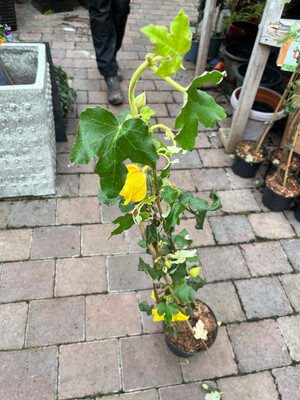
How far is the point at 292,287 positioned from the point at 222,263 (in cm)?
48

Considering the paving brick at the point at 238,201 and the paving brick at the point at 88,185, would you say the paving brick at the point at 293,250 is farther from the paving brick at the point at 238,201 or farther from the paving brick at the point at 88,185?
the paving brick at the point at 88,185

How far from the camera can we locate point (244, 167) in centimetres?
273

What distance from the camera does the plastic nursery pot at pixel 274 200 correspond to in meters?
2.46

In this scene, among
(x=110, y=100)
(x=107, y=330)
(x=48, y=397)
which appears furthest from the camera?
(x=110, y=100)

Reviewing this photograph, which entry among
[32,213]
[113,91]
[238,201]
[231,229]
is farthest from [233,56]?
[32,213]

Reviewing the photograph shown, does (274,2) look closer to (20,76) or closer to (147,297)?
(20,76)

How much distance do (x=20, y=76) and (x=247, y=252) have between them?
2121 millimetres

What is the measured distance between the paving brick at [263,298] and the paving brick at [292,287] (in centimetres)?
3

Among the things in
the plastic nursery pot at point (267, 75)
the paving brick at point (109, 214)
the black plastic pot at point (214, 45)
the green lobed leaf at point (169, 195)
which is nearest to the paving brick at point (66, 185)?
the paving brick at point (109, 214)

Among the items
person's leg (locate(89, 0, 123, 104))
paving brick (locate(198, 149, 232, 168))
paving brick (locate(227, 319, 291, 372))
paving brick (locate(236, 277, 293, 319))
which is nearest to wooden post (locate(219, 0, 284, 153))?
paving brick (locate(198, 149, 232, 168))

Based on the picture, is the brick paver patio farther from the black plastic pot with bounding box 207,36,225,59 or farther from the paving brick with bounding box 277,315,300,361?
the black plastic pot with bounding box 207,36,225,59

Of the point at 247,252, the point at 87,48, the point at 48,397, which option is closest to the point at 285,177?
the point at 247,252

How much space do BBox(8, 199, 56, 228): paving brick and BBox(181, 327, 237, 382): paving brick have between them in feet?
4.36

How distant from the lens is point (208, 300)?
6.67ft
